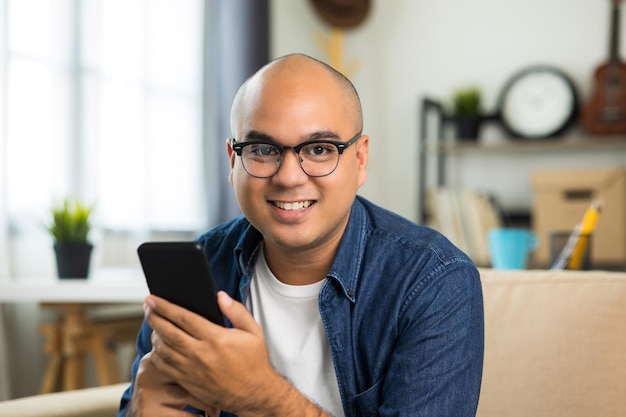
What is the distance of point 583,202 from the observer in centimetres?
309

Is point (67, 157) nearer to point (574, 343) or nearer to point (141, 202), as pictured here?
point (141, 202)

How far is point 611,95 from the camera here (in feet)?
10.9

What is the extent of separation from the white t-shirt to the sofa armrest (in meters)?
0.29

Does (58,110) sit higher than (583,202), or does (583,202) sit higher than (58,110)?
(58,110)

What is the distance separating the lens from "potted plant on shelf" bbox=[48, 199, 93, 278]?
1.94 meters

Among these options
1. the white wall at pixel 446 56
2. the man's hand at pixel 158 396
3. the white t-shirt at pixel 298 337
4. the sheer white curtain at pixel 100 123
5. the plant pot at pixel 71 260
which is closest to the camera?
the man's hand at pixel 158 396

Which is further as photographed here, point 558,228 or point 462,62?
point 462,62

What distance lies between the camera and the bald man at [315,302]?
3.11ft

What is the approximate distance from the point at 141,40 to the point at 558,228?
185 cm

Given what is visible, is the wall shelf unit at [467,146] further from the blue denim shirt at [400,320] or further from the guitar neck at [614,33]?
the blue denim shirt at [400,320]

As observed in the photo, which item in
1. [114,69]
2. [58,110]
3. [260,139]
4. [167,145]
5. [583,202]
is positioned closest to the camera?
[260,139]

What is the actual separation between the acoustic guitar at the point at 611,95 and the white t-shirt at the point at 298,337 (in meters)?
2.53

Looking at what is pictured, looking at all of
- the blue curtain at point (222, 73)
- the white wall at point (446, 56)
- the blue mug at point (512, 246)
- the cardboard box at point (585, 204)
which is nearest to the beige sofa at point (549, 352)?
the blue mug at point (512, 246)

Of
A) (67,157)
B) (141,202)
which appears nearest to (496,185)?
(141,202)
